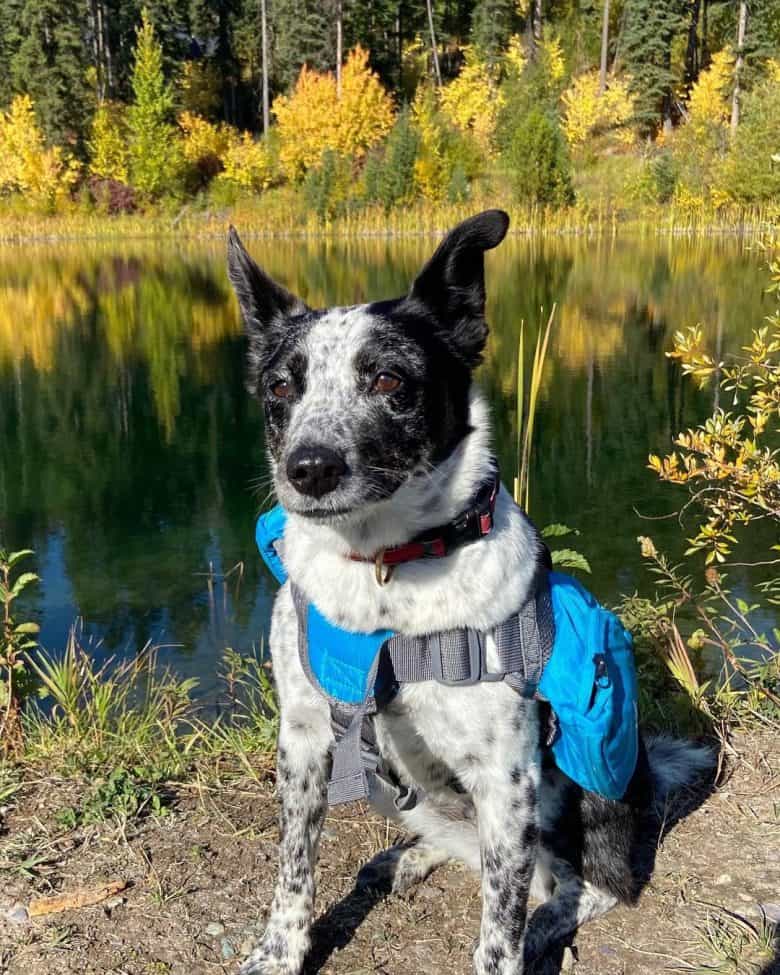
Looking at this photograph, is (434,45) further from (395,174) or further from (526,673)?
(526,673)

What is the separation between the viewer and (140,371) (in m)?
17.1

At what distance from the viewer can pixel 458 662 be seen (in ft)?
8.36

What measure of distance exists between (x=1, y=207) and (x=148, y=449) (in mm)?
43984

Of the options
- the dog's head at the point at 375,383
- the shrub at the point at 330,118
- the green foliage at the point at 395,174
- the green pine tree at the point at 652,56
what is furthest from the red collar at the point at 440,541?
the green pine tree at the point at 652,56

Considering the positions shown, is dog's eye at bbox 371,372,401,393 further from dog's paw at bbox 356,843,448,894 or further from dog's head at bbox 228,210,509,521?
dog's paw at bbox 356,843,448,894

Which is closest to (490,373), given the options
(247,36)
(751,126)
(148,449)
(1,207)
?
(148,449)

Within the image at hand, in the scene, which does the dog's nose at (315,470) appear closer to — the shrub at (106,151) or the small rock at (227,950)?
the small rock at (227,950)

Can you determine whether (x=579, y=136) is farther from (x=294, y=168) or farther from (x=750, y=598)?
(x=750, y=598)

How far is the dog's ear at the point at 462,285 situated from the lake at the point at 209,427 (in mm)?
4056

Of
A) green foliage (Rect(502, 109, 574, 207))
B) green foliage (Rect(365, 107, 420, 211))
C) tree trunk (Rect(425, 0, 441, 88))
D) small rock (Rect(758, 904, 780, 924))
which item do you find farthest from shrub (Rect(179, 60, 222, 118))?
small rock (Rect(758, 904, 780, 924))

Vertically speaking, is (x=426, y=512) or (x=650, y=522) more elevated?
(x=426, y=512)

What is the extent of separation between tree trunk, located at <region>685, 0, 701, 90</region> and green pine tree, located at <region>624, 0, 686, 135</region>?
2615 mm

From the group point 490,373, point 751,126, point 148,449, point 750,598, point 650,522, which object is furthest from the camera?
point 751,126

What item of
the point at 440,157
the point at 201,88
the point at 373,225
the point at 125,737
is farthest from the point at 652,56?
the point at 125,737
